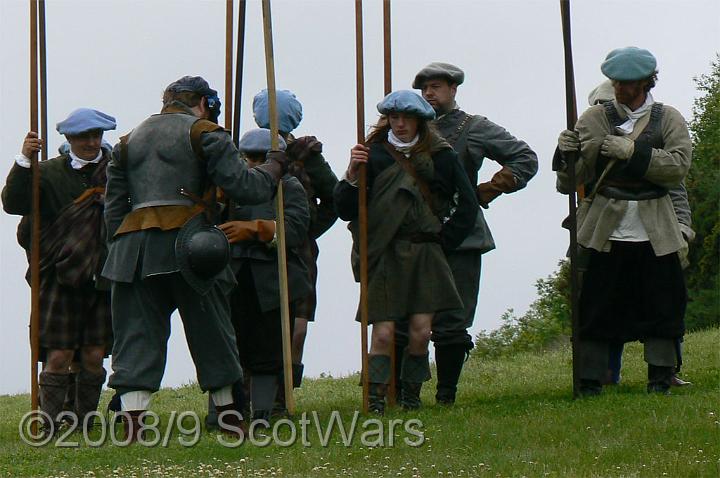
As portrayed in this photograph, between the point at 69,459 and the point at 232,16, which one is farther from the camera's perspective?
the point at 232,16

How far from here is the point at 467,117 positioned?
11711 millimetres

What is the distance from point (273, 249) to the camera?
10930 mm

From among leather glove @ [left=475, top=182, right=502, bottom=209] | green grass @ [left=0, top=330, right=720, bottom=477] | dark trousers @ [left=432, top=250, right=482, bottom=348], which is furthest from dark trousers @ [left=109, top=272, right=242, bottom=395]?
leather glove @ [left=475, top=182, right=502, bottom=209]

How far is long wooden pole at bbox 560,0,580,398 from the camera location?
1100 cm

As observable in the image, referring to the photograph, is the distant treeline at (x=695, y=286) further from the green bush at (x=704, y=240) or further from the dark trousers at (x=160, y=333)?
the dark trousers at (x=160, y=333)

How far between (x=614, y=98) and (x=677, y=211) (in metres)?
0.96

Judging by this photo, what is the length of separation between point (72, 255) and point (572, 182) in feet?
10.6

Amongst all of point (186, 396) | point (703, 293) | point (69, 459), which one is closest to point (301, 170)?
point (69, 459)

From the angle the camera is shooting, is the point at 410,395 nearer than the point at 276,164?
No

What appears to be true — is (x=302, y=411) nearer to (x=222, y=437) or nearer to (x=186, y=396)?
(x=222, y=437)

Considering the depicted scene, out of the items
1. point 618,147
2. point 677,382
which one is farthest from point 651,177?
point 677,382

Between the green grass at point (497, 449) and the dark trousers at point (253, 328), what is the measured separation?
659mm

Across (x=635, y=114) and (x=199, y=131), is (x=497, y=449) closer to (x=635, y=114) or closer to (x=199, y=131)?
(x=199, y=131)

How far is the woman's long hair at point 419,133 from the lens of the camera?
11.0 metres
